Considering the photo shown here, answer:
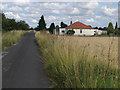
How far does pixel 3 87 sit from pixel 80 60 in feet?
6.73

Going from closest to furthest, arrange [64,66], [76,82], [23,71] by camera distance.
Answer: [76,82] → [64,66] → [23,71]

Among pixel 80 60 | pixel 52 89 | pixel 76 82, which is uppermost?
pixel 80 60

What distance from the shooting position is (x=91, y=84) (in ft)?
7.95

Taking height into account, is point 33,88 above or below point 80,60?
below

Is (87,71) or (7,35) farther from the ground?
(7,35)

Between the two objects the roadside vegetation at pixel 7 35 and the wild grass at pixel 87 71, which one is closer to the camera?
the wild grass at pixel 87 71

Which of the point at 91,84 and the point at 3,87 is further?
the point at 3,87

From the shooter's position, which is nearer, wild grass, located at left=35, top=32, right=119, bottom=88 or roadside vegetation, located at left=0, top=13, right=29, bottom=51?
wild grass, located at left=35, top=32, right=119, bottom=88

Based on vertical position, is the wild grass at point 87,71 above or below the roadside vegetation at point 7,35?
below

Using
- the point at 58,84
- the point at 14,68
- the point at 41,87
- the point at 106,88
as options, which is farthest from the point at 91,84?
the point at 14,68

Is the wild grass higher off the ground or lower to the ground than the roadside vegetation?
lower

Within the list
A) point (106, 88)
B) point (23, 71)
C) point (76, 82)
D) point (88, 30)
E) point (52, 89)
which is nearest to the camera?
point (106, 88)

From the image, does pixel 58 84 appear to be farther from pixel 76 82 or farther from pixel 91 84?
pixel 91 84

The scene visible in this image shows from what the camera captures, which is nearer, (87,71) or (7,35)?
(87,71)
